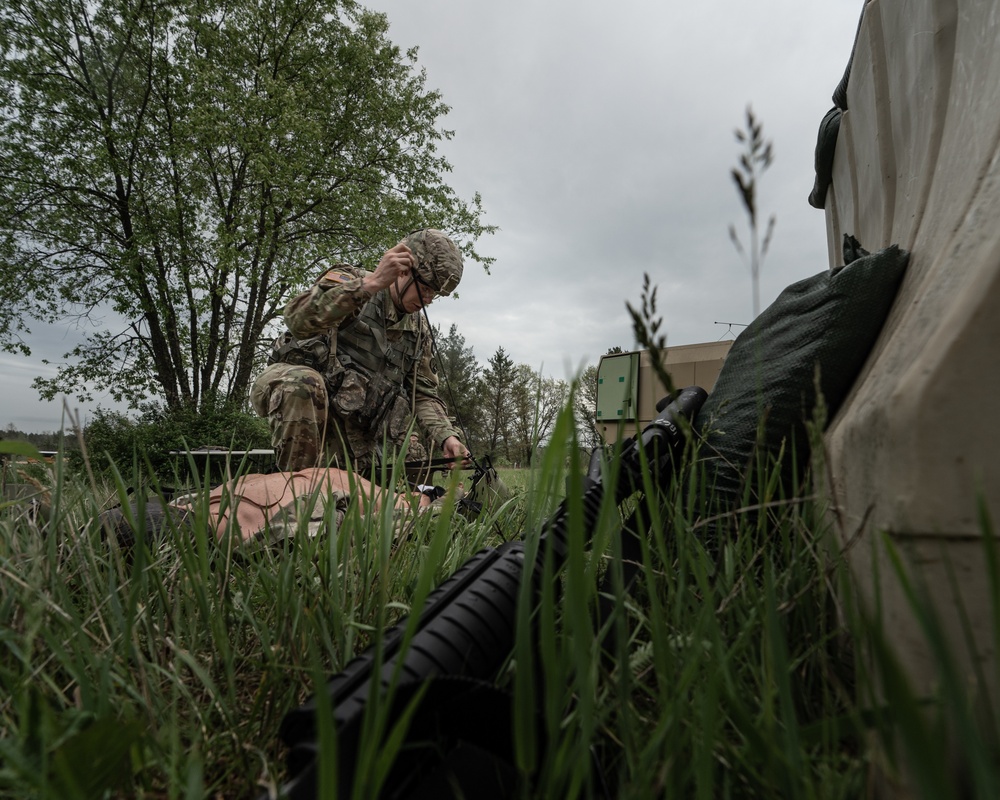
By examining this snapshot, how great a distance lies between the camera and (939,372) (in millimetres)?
439

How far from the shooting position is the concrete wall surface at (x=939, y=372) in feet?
1.39

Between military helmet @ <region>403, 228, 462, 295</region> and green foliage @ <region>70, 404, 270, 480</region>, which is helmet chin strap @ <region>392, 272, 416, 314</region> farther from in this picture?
green foliage @ <region>70, 404, 270, 480</region>

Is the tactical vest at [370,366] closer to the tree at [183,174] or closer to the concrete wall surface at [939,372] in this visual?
the concrete wall surface at [939,372]

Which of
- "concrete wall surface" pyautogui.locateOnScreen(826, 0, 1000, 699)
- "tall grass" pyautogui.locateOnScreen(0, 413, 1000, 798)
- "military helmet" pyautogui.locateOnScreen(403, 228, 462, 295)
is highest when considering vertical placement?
"military helmet" pyautogui.locateOnScreen(403, 228, 462, 295)

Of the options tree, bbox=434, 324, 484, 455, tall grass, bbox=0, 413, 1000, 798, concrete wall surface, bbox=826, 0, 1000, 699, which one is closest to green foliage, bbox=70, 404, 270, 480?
tall grass, bbox=0, 413, 1000, 798

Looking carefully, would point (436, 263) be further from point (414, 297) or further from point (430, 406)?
point (430, 406)

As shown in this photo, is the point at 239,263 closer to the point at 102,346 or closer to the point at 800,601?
the point at 102,346

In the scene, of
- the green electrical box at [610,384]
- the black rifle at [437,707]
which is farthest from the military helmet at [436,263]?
the black rifle at [437,707]

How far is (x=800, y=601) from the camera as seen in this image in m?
0.71

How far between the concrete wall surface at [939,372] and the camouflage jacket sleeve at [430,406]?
3.31m

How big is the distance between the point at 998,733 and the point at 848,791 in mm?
123

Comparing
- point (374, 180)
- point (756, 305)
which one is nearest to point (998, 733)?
point (756, 305)

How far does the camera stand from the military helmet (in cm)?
443

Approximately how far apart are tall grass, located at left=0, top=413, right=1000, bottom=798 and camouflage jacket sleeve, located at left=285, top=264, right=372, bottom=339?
295 cm
